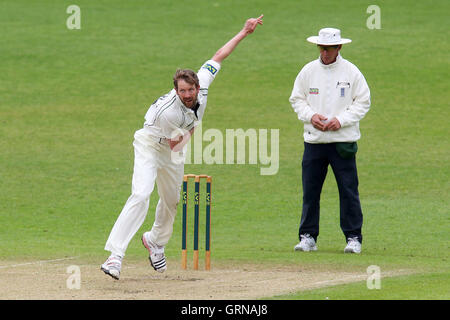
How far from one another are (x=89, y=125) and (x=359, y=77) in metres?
8.72

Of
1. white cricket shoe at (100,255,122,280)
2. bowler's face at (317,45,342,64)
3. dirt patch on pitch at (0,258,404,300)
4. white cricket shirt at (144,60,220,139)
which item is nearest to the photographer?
dirt patch on pitch at (0,258,404,300)

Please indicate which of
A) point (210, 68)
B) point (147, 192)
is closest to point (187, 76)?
point (210, 68)

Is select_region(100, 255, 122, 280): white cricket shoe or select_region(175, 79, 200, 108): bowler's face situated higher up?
select_region(175, 79, 200, 108): bowler's face

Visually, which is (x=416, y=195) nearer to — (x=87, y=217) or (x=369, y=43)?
(x=87, y=217)

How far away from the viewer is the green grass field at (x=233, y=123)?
1028cm

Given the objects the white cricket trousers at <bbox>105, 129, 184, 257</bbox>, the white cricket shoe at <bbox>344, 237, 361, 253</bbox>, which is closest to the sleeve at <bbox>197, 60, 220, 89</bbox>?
the white cricket trousers at <bbox>105, 129, 184, 257</bbox>

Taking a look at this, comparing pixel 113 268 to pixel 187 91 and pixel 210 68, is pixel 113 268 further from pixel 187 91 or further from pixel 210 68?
pixel 210 68

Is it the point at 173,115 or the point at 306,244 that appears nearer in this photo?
the point at 173,115

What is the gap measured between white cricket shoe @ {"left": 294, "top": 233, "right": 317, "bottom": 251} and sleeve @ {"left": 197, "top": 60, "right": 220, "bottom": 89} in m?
2.36

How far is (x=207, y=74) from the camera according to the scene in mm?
8055

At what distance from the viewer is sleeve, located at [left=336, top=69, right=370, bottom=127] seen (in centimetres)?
938

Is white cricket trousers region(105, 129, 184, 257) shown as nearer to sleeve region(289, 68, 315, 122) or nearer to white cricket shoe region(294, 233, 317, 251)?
white cricket shoe region(294, 233, 317, 251)

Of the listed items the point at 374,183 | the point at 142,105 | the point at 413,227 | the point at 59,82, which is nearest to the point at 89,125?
the point at 142,105

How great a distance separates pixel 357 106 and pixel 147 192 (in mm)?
2689
